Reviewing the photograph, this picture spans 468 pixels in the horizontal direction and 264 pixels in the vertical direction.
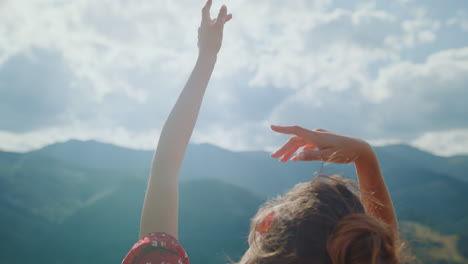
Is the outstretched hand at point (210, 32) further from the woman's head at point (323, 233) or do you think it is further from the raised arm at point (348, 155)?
the woman's head at point (323, 233)

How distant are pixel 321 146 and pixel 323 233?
42 centimetres

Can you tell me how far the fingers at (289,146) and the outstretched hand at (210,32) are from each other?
0.58 metres

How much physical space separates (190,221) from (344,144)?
13.3 meters

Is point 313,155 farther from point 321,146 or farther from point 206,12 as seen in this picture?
point 206,12

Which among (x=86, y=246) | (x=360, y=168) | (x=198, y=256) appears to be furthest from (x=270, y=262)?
(x=86, y=246)

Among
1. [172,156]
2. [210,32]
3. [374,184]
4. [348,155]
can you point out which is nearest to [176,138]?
[172,156]

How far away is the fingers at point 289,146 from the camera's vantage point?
1358mm

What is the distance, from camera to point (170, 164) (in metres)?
1.27

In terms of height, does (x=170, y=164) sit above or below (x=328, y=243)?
above

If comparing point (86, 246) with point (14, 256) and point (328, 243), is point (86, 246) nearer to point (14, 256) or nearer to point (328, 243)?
point (14, 256)

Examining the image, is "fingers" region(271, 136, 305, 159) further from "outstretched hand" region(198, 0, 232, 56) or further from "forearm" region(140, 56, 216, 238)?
"outstretched hand" region(198, 0, 232, 56)

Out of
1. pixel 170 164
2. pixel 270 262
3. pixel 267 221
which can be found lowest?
pixel 270 262

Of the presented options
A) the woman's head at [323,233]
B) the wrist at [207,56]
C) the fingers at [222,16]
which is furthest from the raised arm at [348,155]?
the fingers at [222,16]

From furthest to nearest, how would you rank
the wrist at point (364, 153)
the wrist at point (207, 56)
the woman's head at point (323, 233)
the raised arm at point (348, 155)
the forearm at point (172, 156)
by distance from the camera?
the wrist at point (207, 56) → the wrist at point (364, 153) → the raised arm at point (348, 155) → the forearm at point (172, 156) → the woman's head at point (323, 233)
